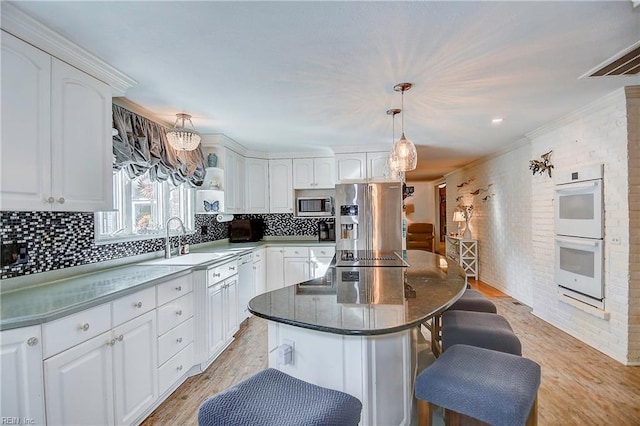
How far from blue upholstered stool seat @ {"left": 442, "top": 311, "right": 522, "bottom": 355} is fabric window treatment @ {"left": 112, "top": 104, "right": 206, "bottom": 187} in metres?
2.67

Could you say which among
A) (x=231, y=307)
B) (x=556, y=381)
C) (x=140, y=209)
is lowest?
(x=556, y=381)

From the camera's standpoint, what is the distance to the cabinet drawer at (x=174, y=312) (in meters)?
2.14

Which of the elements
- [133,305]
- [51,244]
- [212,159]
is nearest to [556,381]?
[133,305]

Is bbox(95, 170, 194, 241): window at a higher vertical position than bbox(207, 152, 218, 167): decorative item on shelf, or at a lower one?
lower

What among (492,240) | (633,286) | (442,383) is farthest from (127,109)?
(492,240)

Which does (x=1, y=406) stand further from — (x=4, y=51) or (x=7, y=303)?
(x=4, y=51)

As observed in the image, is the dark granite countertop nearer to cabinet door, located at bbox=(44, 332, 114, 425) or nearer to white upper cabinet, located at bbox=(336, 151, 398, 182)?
cabinet door, located at bbox=(44, 332, 114, 425)

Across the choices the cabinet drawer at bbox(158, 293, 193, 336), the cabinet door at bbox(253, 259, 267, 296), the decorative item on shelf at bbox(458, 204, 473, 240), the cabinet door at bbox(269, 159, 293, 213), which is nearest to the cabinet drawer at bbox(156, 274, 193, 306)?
the cabinet drawer at bbox(158, 293, 193, 336)

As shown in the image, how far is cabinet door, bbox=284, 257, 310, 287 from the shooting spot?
4535mm

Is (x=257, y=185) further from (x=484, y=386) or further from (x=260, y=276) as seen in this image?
(x=484, y=386)

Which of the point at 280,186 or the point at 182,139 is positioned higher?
the point at 182,139

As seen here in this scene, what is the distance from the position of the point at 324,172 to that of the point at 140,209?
2698 mm

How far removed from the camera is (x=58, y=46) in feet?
5.57

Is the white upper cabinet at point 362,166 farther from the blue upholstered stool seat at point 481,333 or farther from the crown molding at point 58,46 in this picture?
the crown molding at point 58,46
